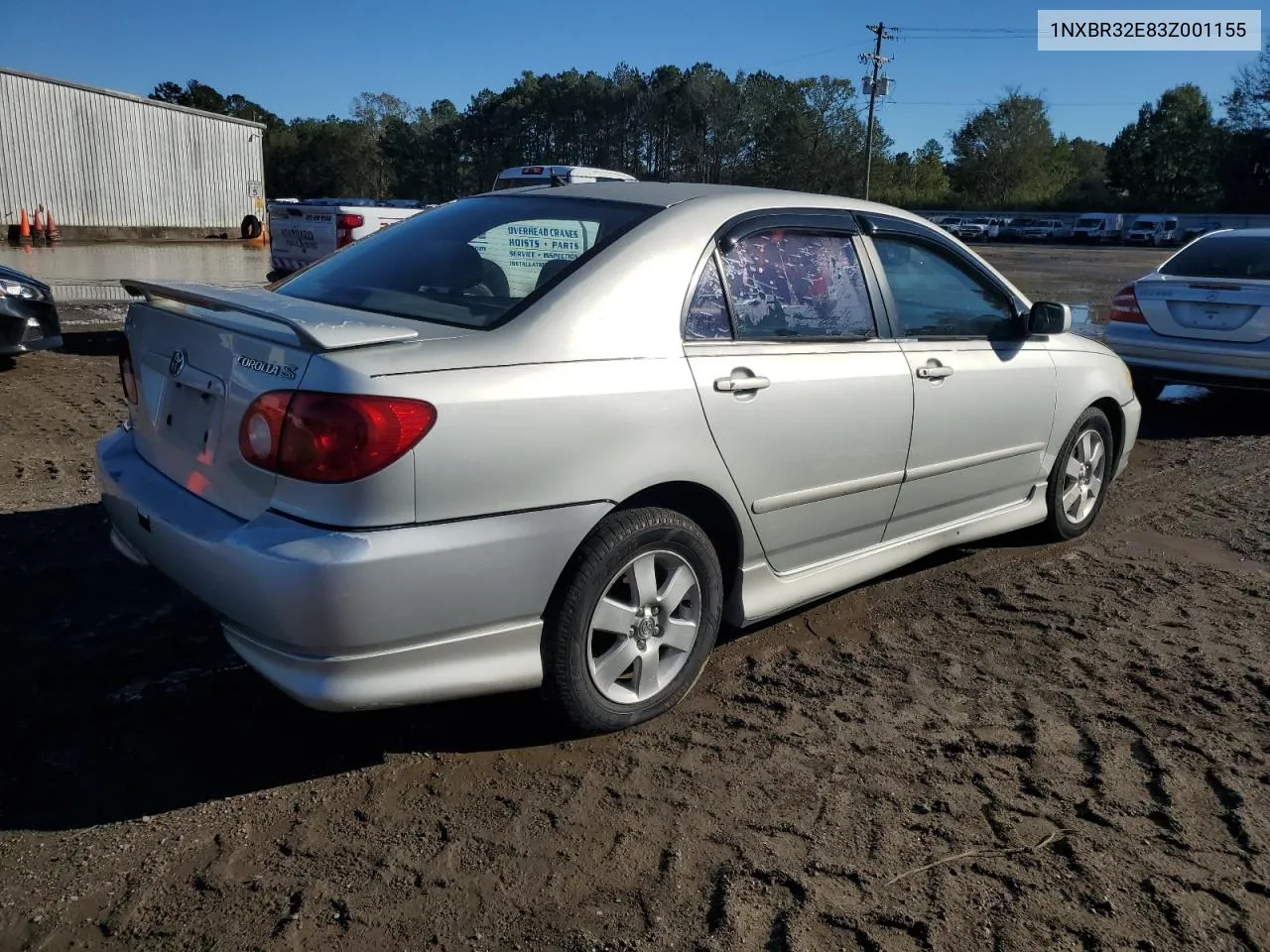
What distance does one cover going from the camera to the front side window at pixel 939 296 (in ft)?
13.3

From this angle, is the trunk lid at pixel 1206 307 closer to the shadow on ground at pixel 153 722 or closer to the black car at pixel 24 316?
the shadow on ground at pixel 153 722

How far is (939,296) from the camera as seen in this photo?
4.29m

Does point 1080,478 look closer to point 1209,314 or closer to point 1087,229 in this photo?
point 1209,314

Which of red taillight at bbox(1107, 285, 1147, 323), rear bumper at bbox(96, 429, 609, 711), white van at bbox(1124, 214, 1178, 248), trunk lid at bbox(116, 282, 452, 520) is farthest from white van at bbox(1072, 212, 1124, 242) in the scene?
rear bumper at bbox(96, 429, 609, 711)

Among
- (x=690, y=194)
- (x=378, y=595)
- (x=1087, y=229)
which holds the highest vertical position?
(x=1087, y=229)

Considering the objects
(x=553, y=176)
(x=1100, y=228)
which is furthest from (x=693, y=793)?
(x=1100, y=228)

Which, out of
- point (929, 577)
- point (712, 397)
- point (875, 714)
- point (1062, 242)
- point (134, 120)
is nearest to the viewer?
point (712, 397)

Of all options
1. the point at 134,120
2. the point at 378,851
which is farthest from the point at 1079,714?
the point at 134,120

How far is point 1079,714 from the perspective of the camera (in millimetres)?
3436

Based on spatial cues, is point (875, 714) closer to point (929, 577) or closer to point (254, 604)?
point (929, 577)

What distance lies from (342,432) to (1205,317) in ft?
25.0

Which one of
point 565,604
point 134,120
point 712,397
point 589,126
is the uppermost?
point 589,126

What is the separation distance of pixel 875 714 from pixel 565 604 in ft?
3.87

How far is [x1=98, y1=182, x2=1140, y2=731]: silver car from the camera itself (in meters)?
2.59
